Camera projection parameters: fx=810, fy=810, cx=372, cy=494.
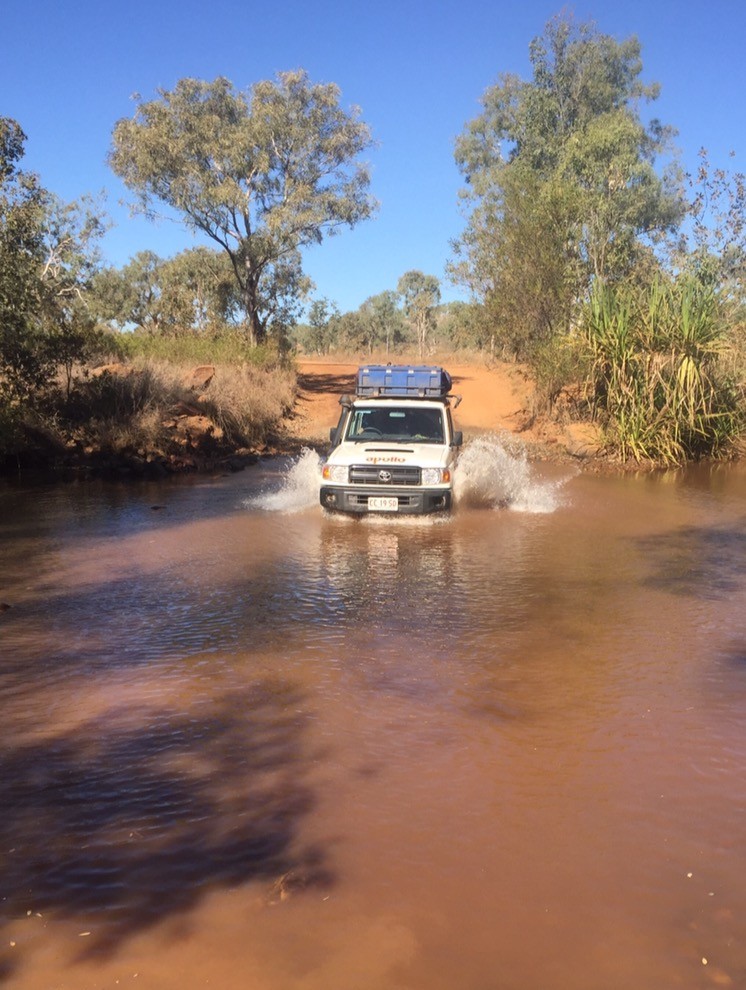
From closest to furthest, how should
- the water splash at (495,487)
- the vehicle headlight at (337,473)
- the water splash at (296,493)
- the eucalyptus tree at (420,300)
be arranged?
the vehicle headlight at (337,473) → the water splash at (495,487) → the water splash at (296,493) → the eucalyptus tree at (420,300)

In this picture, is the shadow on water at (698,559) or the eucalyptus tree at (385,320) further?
the eucalyptus tree at (385,320)

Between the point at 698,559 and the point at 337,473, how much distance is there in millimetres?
4457

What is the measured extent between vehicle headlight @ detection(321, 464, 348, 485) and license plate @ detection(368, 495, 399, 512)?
17.2 inches

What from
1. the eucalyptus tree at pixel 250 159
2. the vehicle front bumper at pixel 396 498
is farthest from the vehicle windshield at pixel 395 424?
the eucalyptus tree at pixel 250 159

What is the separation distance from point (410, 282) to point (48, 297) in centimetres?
5374

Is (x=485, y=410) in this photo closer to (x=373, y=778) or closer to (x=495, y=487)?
(x=495, y=487)

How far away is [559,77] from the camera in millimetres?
42469

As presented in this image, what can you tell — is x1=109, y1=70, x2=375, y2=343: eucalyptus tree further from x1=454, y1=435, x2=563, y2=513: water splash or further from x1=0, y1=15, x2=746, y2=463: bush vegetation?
x1=454, y1=435, x2=563, y2=513: water splash

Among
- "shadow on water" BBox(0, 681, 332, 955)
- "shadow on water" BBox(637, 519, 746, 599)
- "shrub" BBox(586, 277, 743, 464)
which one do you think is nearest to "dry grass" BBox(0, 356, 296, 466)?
"shrub" BBox(586, 277, 743, 464)

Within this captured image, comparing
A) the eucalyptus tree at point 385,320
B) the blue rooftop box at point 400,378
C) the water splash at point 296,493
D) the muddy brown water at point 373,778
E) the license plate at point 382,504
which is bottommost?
the muddy brown water at point 373,778

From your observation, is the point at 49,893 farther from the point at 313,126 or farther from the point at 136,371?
Result: the point at 313,126

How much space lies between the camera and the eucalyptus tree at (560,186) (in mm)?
23031

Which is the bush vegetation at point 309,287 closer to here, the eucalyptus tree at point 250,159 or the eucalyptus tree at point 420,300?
the eucalyptus tree at point 250,159

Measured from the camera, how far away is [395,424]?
1154 centimetres
